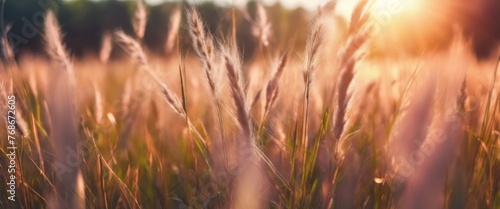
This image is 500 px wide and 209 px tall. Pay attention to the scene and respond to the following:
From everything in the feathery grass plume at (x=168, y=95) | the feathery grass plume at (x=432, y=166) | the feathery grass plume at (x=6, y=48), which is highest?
the feathery grass plume at (x=6, y=48)

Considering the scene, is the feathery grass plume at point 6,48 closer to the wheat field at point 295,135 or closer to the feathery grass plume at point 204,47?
the wheat field at point 295,135

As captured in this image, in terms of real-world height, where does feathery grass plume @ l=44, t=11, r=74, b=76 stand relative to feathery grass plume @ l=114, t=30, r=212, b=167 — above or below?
above

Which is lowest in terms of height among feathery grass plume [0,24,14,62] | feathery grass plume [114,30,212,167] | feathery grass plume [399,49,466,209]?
feathery grass plume [399,49,466,209]

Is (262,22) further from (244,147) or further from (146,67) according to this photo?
(244,147)

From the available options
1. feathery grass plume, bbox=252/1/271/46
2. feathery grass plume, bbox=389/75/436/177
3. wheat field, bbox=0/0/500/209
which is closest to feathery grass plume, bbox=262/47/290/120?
wheat field, bbox=0/0/500/209

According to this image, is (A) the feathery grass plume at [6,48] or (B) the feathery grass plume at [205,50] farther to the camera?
(A) the feathery grass plume at [6,48]

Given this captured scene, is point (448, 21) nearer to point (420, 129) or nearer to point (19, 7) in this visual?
point (420, 129)

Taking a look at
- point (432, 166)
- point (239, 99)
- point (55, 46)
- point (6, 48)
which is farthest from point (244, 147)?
point (6, 48)

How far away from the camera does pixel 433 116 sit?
1.94ft

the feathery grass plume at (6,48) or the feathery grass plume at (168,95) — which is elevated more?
the feathery grass plume at (6,48)

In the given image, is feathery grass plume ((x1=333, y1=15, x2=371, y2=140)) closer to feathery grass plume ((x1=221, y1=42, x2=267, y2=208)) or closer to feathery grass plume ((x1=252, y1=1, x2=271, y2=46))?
feathery grass plume ((x1=221, y1=42, x2=267, y2=208))

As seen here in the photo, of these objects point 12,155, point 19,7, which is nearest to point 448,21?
point 12,155

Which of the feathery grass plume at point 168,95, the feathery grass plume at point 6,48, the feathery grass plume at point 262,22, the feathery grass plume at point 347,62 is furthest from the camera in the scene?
the feathery grass plume at point 262,22

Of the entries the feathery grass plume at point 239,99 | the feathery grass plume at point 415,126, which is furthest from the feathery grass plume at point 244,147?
the feathery grass plume at point 415,126
